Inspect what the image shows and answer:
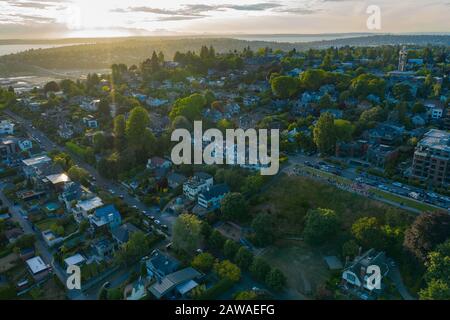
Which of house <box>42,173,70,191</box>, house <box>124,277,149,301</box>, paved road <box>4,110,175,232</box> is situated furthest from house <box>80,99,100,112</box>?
house <box>124,277,149,301</box>

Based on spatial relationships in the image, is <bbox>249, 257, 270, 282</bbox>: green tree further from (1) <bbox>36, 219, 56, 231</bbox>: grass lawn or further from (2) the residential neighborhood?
(1) <bbox>36, 219, 56, 231</bbox>: grass lawn

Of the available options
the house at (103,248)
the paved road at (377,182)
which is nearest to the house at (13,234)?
the house at (103,248)

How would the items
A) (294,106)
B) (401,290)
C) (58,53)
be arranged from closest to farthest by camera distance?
(401,290)
(294,106)
(58,53)

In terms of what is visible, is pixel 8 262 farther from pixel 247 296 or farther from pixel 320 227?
pixel 320 227

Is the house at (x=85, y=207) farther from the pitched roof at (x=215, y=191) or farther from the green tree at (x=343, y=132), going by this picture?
the green tree at (x=343, y=132)

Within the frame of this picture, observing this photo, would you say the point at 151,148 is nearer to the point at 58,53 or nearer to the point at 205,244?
the point at 205,244

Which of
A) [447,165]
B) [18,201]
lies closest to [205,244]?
[18,201]

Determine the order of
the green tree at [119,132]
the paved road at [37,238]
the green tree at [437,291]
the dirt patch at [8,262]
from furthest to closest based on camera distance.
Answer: the green tree at [119,132] → the dirt patch at [8,262] → the paved road at [37,238] → the green tree at [437,291]
